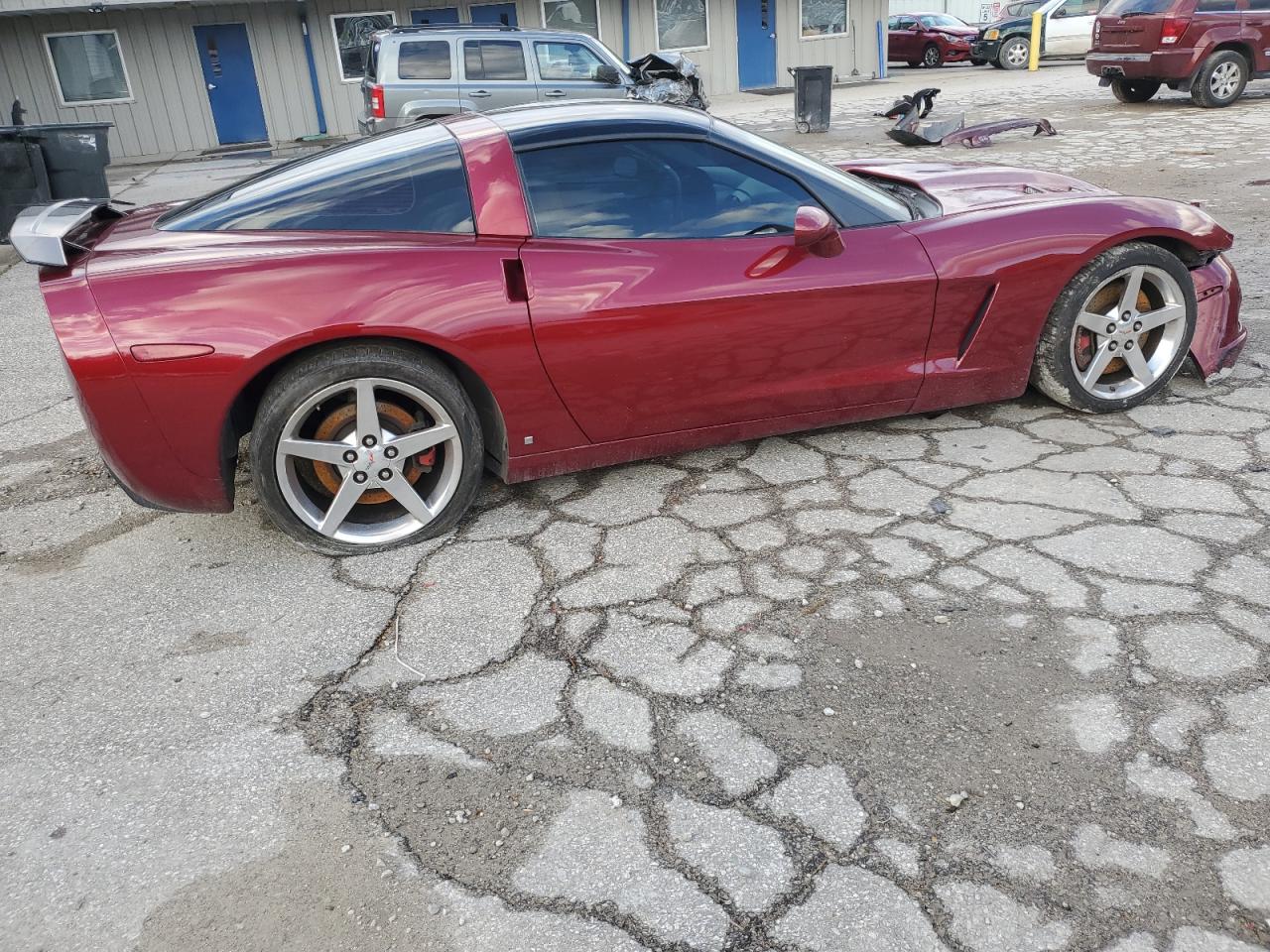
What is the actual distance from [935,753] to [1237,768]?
651 mm

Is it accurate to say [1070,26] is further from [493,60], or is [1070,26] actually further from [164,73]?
[164,73]

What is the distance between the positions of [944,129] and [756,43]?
11621 millimetres

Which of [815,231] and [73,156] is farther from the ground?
[73,156]

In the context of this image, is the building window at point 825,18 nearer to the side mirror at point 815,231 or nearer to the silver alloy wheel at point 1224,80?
the silver alloy wheel at point 1224,80

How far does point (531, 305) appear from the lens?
3.17 meters

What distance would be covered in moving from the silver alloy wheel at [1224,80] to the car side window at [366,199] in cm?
1414

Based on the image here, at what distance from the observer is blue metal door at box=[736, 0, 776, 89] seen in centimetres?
2223

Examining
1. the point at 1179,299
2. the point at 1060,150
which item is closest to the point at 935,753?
the point at 1179,299

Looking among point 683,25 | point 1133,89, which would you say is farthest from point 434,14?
point 1133,89

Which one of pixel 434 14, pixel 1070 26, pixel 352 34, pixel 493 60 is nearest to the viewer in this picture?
pixel 493 60

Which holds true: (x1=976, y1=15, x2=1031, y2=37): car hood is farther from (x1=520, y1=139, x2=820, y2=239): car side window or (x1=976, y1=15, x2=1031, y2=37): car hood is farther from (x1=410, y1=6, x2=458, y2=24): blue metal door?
(x1=520, y1=139, x2=820, y2=239): car side window

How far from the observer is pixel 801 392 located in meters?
3.60

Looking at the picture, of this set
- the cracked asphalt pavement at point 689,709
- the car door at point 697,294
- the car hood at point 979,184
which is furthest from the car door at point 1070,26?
the car door at point 697,294

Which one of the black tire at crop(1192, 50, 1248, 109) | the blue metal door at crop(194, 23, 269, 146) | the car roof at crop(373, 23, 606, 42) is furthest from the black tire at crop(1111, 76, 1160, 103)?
the blue metal door at crop(194, 23, 269, 146)
